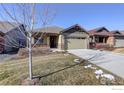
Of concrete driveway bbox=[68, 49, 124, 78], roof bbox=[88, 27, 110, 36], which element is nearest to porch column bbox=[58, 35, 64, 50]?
roof bbox=[88, 27, 110, 36]

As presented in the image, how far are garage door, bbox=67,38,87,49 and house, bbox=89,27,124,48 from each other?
118 centimetres

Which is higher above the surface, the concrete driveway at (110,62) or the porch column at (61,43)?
the porch column at (61,43)

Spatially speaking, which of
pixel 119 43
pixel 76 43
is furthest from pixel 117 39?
pixel 76 43

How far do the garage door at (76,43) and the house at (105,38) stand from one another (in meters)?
1.18

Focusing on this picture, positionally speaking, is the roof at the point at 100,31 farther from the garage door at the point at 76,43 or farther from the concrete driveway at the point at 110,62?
the concrete driveway at the point at 110,62

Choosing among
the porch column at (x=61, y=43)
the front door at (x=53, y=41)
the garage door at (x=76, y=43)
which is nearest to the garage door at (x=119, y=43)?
the garage door at (x=76, y=43)

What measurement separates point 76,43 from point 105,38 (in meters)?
4.46

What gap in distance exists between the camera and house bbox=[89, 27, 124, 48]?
2152cm

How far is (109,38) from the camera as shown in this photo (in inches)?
885

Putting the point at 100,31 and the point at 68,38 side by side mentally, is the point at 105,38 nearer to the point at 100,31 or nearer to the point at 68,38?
the point at 100,31

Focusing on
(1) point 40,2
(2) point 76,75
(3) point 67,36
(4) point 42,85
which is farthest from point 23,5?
(3) point 67,36

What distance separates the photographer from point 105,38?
22.6 m

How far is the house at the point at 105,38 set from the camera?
21.5 meters

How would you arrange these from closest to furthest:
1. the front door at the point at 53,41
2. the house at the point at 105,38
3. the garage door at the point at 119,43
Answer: the house at the point at 105,38, the garage door at the point at 119,43, the front door at the point at 53,41
